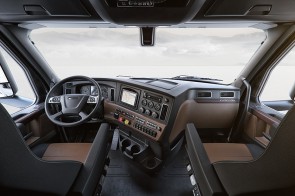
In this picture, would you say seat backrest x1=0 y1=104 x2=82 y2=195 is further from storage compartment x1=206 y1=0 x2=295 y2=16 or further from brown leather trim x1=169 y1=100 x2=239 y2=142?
storage compartment x1=206 y1=0 x2=295 y2=16

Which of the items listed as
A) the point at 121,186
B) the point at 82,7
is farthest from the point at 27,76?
the point at 121,186

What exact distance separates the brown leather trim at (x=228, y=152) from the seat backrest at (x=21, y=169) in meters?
1.30

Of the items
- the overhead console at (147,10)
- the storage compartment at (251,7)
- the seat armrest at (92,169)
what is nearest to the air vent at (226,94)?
the storage compartment at (251,7)

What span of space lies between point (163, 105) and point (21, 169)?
1.47 meters

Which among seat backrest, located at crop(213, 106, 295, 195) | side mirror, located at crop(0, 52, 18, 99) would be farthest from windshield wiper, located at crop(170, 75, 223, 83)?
side mirror, located at crop(0, 52, 18, 99)

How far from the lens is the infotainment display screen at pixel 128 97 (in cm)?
256

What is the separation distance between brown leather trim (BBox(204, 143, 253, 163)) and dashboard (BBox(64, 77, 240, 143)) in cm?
43

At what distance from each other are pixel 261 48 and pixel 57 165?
7.90ft

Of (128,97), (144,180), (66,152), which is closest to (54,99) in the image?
(66,152)

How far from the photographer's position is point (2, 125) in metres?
0.97

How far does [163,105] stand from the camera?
7.52 ft

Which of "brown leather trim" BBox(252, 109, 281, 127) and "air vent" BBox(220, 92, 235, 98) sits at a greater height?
"air vent" BBox(220, 92, 235, 98)

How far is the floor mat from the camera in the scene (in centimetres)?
234

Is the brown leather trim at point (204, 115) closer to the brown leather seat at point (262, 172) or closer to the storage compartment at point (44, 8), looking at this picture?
the brown leather seat at point (262, 172)
